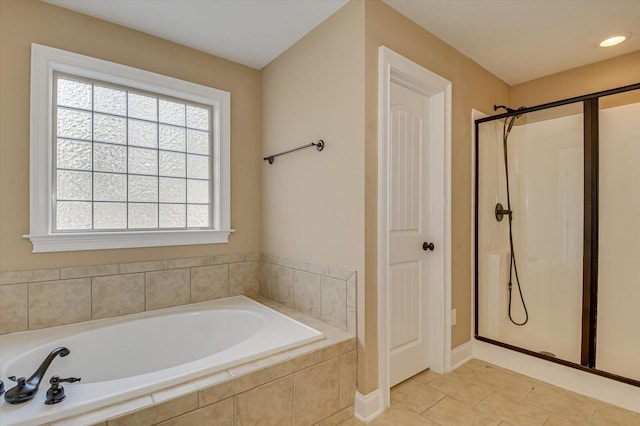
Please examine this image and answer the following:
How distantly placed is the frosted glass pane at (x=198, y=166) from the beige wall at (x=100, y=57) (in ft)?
0.71

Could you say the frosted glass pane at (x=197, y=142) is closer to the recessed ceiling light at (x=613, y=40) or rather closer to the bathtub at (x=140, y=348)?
the bathtub at (x=140, y=348)

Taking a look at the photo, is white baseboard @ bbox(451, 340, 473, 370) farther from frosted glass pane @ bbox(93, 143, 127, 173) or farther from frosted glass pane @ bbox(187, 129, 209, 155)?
frosted glass pane @ bbox(93, 143, 127, 173)

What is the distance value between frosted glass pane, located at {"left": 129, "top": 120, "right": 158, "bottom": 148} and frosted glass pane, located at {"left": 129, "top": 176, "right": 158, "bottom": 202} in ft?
0.81

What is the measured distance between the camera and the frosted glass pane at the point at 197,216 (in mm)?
2557

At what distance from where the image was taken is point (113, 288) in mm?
2125

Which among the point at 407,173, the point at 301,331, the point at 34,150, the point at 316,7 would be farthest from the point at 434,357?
the point at 34,150

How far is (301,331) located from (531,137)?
219cm

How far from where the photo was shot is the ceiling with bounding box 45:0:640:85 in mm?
1932

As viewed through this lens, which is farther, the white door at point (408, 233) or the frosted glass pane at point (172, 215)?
the frosted glass pane at point (172, 215)

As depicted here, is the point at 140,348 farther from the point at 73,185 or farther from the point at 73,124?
the point at 73,124

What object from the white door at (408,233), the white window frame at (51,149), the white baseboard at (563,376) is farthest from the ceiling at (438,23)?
the white baseboard at (563,376)

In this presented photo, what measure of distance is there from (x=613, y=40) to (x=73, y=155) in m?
3.78

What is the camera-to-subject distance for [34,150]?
1.88m

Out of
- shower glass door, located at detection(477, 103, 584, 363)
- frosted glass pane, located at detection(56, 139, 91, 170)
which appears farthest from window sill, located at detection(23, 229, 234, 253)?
shower glass door, located at detection(477, 103, 584, 363)
